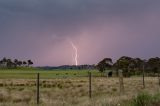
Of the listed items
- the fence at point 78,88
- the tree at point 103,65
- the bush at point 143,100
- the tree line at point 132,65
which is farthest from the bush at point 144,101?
the tree at point 103,65

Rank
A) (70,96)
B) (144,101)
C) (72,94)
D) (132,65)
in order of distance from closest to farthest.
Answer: (144,101) < (70,96) < (72,94) < (132,65)

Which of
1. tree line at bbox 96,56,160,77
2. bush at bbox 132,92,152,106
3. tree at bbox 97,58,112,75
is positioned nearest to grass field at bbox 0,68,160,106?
bush at bbox 132,92,152,106

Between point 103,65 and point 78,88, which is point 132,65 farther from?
point 78,88

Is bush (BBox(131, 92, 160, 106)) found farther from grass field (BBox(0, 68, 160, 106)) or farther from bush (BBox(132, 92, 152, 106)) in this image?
grass field (BBox(0, 68, 160, 106))

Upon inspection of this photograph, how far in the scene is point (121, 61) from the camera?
114 m

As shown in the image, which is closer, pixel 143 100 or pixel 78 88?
pixel 143 100

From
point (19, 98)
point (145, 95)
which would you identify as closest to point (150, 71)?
point (19, 98)

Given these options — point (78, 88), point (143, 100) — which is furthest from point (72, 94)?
point (143, 100)

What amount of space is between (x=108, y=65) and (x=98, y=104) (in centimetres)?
13449

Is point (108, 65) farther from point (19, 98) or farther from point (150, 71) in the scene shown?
point (19, 98)

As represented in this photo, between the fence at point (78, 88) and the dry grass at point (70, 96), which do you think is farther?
the fence at point (78, 88)

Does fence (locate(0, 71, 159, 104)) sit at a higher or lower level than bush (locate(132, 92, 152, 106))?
lower

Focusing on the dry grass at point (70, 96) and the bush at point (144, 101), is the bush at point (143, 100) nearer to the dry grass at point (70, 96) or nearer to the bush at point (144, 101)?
the bush at point (144, 101)

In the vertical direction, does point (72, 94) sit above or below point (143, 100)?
below
